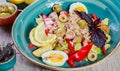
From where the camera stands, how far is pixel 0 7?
1.23m

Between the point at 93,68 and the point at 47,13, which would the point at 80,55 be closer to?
the point at 93,68

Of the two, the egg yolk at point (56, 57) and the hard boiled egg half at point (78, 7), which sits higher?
the hard boiled egg half at point (78, 7)

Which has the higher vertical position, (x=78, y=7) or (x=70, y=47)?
(x=78, y=7)

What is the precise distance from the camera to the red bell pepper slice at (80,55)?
3.42 feet

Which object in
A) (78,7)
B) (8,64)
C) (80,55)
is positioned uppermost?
(78,7)

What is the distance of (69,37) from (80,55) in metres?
0.09

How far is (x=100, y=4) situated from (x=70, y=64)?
0.33 metres

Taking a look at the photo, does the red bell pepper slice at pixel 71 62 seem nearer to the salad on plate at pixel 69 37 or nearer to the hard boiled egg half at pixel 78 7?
the salad on plate at pixel 69 37

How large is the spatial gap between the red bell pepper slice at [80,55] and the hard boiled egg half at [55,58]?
0.02 m

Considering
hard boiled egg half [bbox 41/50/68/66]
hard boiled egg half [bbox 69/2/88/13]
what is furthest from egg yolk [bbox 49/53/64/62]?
hard boiled egg half [bbox 69/2/88/13]

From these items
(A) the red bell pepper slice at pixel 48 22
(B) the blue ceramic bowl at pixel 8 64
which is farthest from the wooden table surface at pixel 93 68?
(A) the red bell pepper slice at pixel 48 22

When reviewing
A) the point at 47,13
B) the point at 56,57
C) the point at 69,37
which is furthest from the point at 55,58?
the point at 47,13

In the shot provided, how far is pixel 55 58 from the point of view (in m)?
1.03

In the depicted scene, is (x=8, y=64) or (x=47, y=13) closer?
(x=8, y=64)
